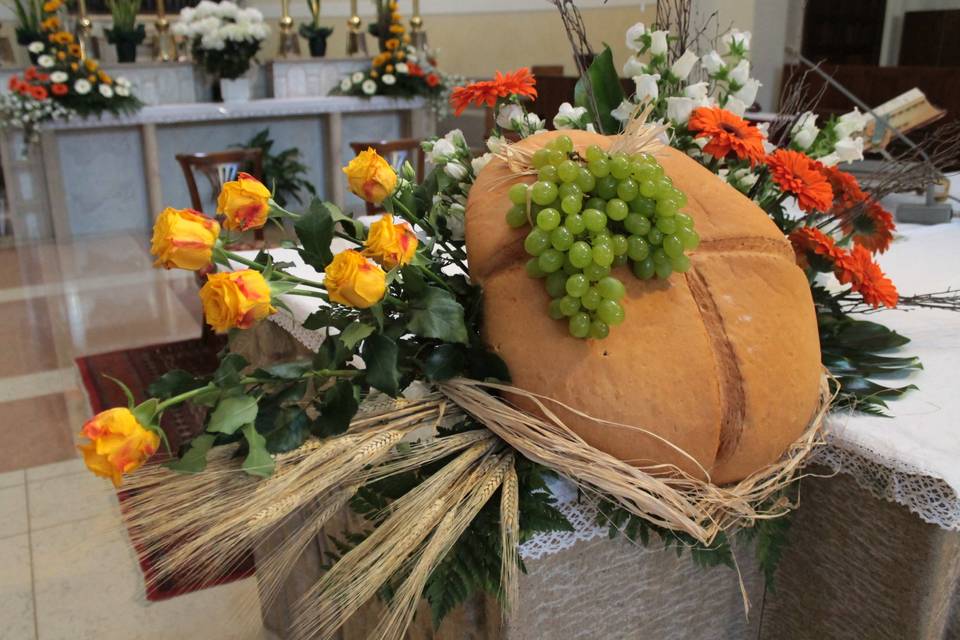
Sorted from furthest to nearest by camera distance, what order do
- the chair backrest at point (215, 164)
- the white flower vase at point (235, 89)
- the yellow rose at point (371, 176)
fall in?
the white flower vase at point (235, 89) < the chair backrest at point (215, 164) < the yellow rose at point (371, 176)

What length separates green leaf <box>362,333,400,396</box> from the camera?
0.81 meters

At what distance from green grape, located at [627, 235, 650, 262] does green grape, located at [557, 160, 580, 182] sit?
8cm

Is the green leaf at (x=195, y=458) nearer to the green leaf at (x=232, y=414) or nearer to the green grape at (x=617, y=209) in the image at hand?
the green leaf at (x=232, y=414)

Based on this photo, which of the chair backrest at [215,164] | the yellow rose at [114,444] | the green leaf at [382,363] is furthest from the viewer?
the chair backrest at [215,164]

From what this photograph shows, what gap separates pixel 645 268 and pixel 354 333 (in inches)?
10.6

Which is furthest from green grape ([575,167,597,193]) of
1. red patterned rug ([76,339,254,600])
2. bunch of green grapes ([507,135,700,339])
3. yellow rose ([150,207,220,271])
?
red patterned rug ([76,339,254,600])

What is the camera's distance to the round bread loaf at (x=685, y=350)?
82 cm

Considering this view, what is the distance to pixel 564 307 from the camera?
0.80 m

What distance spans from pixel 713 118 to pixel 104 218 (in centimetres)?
547

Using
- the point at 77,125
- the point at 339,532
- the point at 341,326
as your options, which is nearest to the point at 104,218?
the point at 77,125

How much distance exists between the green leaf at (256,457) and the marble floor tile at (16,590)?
1599 mm

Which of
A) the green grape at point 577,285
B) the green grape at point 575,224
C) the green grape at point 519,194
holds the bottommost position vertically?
the green grape at point 577,285

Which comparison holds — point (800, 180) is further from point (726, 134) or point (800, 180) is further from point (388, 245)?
point (388, 245)

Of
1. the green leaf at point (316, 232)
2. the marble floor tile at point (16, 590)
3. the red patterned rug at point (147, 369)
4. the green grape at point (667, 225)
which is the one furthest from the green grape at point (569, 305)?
the red patterned rug at point (147, 369)
